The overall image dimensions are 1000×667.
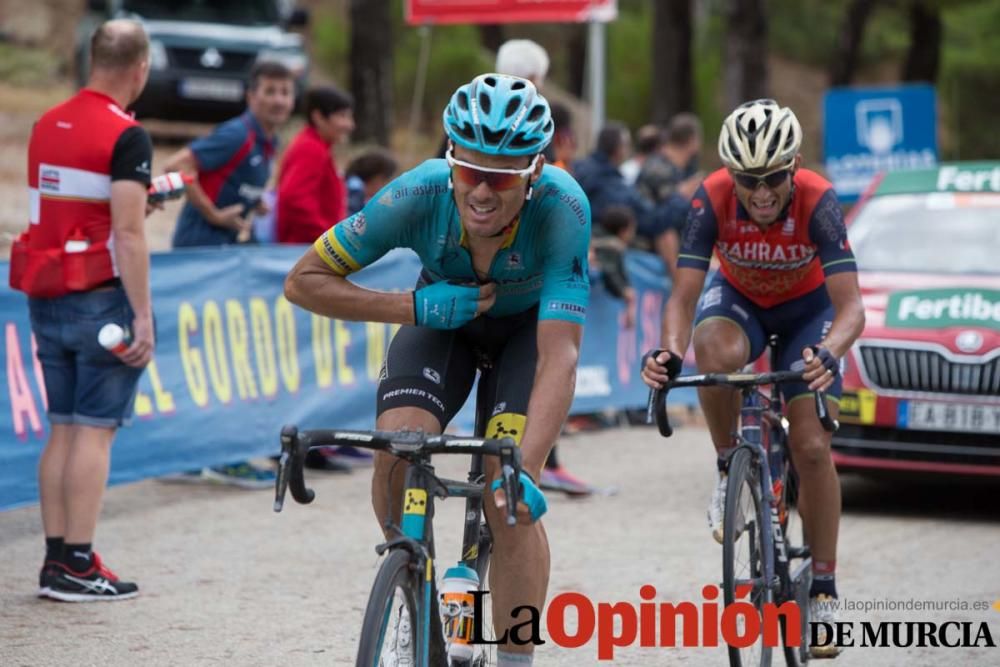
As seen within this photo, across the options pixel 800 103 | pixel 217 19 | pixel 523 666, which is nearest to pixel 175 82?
pixel 217 19

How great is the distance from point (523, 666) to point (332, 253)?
4.49 ft

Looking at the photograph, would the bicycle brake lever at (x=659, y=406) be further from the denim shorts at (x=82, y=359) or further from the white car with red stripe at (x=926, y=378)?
the white car with red stripe at (x=926, y=378)

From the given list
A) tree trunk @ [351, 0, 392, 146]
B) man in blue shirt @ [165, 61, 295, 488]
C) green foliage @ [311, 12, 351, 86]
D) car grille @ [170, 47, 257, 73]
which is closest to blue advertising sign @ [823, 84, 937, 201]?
tree trunk @ [351, 0, 392, 146]

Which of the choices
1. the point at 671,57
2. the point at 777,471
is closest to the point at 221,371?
the point at 777,471

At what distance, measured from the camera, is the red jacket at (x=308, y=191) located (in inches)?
412

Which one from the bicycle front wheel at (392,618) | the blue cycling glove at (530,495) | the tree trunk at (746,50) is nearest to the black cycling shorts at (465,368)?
the blue cycling glove at (530,495)

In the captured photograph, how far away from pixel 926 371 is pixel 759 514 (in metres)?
3.83

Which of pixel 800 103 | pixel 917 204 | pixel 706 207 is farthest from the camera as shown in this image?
pixel 800 103

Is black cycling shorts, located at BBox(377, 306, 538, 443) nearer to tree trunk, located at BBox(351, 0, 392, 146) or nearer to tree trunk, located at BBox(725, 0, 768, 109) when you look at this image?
tree trunk, located at BBox(351, 0, 392, 146)

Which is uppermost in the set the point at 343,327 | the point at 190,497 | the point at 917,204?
the point at 917,204

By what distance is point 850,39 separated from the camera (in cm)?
3478

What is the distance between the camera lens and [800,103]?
48.9 metres

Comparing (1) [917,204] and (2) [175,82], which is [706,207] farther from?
(2) [175,82]

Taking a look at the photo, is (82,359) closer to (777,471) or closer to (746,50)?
(777,471)
